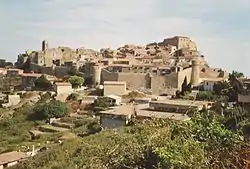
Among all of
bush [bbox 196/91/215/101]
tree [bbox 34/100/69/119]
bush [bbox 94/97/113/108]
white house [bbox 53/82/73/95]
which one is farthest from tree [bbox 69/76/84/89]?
bush [bbox 196/91/215/101]

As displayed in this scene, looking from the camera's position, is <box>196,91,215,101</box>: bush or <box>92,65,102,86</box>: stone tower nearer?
<box>196,91,215,101</box>: bush

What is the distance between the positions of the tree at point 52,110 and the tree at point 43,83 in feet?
24.3

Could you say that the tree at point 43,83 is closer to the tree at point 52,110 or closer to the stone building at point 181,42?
the tree at point 52,110

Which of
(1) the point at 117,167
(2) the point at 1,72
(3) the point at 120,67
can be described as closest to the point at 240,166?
(1) the point at 117,167

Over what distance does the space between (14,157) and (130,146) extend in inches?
414

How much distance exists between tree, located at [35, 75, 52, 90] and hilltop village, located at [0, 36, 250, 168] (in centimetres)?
7

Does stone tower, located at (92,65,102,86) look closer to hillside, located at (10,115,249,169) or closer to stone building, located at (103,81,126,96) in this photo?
stone building, located at (103,81,126,96)

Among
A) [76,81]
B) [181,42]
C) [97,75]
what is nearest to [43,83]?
[76,81]

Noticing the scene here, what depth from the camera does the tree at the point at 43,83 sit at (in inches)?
1330

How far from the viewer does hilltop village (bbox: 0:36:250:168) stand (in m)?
20.4

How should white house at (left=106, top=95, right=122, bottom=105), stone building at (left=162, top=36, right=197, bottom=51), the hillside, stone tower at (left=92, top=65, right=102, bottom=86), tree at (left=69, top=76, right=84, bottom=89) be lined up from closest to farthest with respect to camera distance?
the hillside, white house at (left=106, top=95, right=122, bottom=105), tree at (left=69, top=76, right=84, bottom=89), stone tower at (left=92, top=65, right=102, bottom=86), stone building at (left=162, top=36, right=197, bottom=51)

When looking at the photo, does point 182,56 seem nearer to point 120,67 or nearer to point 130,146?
point 120,67

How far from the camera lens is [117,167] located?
5812 mm

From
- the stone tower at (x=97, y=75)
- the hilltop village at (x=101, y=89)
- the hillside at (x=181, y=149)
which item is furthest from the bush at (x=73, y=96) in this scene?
the hillside at (x=181, y=149)
